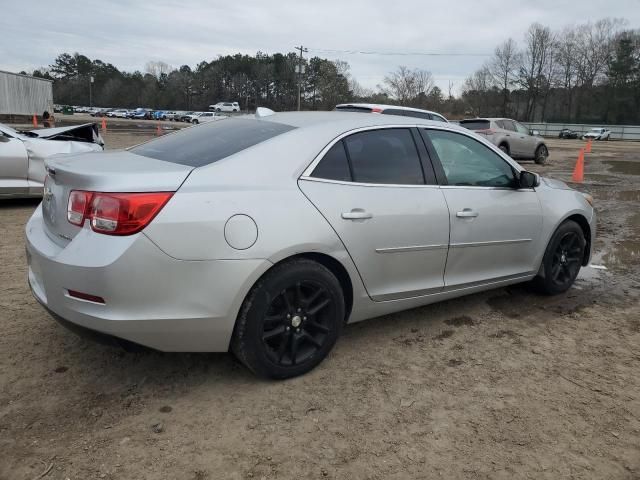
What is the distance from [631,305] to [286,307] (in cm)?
331

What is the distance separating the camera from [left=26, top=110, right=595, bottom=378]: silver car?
256cm

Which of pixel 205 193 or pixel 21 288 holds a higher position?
pixel 205 193

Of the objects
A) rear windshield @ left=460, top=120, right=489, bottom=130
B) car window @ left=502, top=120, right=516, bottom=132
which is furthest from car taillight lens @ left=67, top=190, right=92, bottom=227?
car window @ left=502, top=120, right=516, bottom=132

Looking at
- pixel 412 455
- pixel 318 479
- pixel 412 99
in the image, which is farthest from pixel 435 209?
pixel 412 99

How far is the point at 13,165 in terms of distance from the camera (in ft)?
24.6

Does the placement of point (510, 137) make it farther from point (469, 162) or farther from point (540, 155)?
point (469, 162)

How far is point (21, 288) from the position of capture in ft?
14.5

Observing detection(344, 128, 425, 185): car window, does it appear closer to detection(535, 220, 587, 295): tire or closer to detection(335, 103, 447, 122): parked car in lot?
detection(535, 220, 587, 295): tire

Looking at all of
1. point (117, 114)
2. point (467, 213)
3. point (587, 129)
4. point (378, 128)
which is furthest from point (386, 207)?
point (117, 114)

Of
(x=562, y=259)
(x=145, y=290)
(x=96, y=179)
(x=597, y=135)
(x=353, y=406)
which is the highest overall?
(x=96, y=179)

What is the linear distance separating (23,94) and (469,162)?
1493 inches

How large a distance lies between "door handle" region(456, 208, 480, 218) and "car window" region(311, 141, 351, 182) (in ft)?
3.14

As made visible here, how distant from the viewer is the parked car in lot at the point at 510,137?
17188 mm

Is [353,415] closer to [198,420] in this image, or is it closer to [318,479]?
[318,479]
